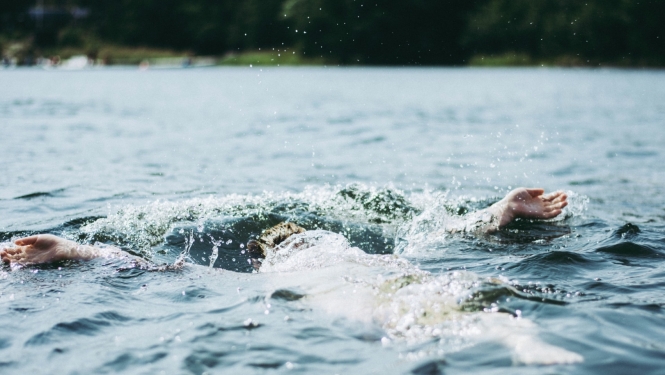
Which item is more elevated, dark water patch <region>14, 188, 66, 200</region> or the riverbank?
the riverbank

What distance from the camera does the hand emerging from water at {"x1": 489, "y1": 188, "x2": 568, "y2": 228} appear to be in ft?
22.2

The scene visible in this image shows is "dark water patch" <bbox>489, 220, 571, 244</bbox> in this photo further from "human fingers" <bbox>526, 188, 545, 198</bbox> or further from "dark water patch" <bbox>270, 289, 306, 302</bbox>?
"dark water patch" <bbox>270, 289, 306, 302</bbox>

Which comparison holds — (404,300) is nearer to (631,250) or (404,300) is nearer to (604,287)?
(604,287)

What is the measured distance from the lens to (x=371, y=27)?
61.4m

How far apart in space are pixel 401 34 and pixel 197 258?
58.5m

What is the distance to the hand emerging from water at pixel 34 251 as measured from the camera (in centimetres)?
546

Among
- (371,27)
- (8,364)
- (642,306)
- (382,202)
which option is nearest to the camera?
(8,364)

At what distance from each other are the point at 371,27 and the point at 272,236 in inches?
2258

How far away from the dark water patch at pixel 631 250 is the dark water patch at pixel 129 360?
395 cm

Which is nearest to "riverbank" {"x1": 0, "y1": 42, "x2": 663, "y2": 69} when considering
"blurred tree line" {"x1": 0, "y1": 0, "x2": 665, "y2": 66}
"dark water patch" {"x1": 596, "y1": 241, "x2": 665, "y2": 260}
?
"blurred tree line" {"x1": 0, "y1": 0, "x2": 665, "y2": 66}

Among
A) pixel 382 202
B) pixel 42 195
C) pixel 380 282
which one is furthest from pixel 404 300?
pixel 42 195

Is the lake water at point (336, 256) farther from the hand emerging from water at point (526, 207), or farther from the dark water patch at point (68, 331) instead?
the hand emerging from water at point (526, 207)

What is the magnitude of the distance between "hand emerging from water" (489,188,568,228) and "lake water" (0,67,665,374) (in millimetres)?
168

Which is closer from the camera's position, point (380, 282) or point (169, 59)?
point (380, 282)
